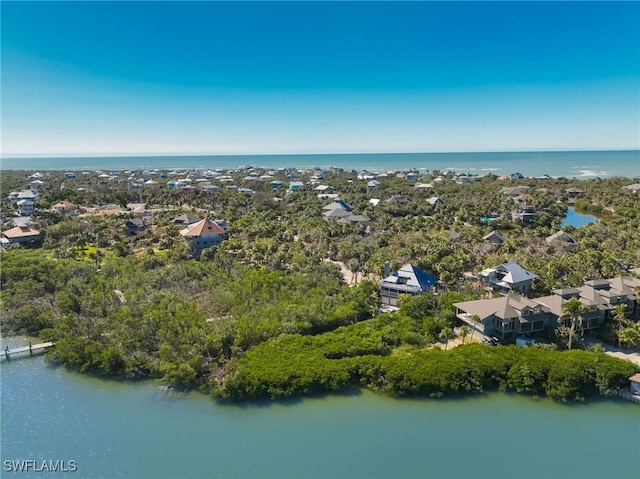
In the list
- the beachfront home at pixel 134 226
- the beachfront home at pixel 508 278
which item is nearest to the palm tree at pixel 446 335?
the beachfront home at pixel 508 278

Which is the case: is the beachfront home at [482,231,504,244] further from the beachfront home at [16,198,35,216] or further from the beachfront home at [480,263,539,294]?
the beachfront home at [16,198,35,216]

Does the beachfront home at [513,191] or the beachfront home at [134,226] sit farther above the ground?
the beachfront home at [513,191]

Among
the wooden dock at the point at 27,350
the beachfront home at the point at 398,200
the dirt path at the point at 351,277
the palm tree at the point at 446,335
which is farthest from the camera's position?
the beachfront home at the point at 398,200

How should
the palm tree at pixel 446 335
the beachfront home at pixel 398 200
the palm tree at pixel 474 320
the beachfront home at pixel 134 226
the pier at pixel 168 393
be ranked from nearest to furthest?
the pier at pixel 168 393, the palm tree at pixel 474 320, the palm tree at pixel 446 335, the beachfront home at pixel 134 226, the beachfront home at pixel 398 200

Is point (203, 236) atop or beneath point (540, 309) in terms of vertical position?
atop

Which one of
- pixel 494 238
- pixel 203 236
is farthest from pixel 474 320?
pixel 203 236

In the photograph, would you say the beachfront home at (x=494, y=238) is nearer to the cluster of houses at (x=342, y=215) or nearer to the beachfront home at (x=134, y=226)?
the cluster of houses at (x=342, y=215)

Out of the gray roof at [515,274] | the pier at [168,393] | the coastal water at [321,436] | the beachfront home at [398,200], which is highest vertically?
the beachfront home at [398,200]

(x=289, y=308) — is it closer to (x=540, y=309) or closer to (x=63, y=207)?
(x=540, y=309)
